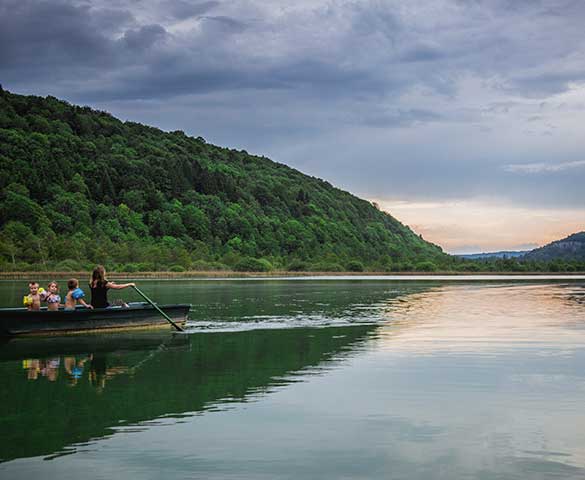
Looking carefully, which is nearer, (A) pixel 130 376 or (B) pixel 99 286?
(A) pixel 130 376

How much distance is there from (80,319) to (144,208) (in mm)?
126880

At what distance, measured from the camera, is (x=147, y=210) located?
148000mm

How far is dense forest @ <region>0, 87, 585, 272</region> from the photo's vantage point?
382ft

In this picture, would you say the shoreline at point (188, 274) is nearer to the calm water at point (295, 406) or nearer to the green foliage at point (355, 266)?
the green foliage at point (355, 266)

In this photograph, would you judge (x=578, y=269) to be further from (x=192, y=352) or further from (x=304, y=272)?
(x=192, y=352)

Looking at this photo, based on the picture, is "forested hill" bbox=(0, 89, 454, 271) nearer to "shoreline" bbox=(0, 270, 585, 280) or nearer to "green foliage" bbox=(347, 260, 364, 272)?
"green foliage" bbox=(347, 260, 364, 272)

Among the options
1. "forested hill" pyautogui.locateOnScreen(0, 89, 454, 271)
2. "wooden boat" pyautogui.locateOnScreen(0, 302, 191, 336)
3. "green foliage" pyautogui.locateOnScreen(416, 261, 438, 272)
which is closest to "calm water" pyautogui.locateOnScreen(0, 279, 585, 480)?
"wooden boat" pyautogui.locateOnScreen(0, 302, 191, 336)

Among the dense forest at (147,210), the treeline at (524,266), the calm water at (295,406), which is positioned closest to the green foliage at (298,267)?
→ the dense forest at (147,210)

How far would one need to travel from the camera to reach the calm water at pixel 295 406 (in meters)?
9.44

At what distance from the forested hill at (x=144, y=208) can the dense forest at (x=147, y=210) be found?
0.24m

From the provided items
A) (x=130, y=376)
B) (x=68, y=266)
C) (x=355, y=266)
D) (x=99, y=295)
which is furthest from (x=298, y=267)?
(x=130, y=376)

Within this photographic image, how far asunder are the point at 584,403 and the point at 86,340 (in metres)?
14.5

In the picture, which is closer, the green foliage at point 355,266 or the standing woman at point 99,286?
the standing woman at point 99,286

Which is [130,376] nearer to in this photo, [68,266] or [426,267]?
[68,266]
